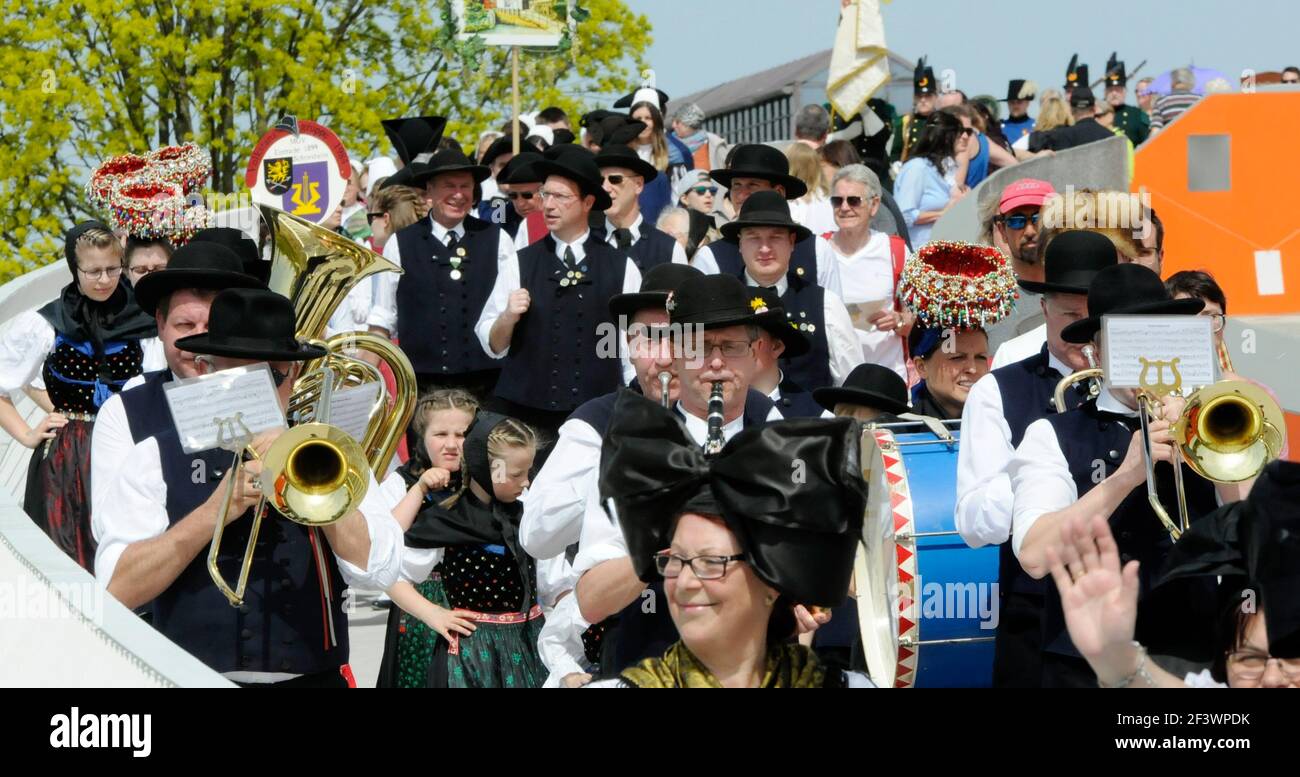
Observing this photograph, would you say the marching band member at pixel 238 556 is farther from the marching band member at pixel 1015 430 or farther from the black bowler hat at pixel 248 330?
the marching band member at pixel 1015 430

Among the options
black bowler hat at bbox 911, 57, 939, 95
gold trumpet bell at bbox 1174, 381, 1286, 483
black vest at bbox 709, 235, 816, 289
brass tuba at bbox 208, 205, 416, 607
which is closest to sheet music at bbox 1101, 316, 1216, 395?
gold trumpet bell at bbox 1174, 381, 1286, 483

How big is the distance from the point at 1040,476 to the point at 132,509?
221 centimetres

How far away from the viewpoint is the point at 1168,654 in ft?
13.1

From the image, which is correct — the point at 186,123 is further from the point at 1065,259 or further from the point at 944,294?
the point at 1065,259

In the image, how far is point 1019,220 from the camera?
7.90 metres

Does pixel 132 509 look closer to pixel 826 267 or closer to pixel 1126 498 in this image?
pixel 1126 498

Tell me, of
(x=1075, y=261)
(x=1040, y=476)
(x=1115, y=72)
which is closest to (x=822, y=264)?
(x=1075, y=261)

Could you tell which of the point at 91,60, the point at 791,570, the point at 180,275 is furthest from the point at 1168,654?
the point at 91,60

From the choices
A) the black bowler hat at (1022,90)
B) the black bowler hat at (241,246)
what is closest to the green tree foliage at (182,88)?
the black bowler hat at (1022,90)

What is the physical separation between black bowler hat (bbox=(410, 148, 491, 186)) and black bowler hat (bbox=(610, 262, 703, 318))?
3.74 metres

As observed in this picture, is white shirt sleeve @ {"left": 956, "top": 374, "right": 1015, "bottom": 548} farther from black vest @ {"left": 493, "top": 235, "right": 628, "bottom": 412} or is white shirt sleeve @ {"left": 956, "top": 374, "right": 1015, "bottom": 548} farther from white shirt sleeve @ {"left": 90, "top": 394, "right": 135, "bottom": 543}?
black vest @ {"left": 493, "top": 235, "right": 628, "bottom": 412}

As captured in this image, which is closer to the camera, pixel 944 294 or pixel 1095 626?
pixel 1095 626

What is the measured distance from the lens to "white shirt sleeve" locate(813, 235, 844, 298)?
854cm
